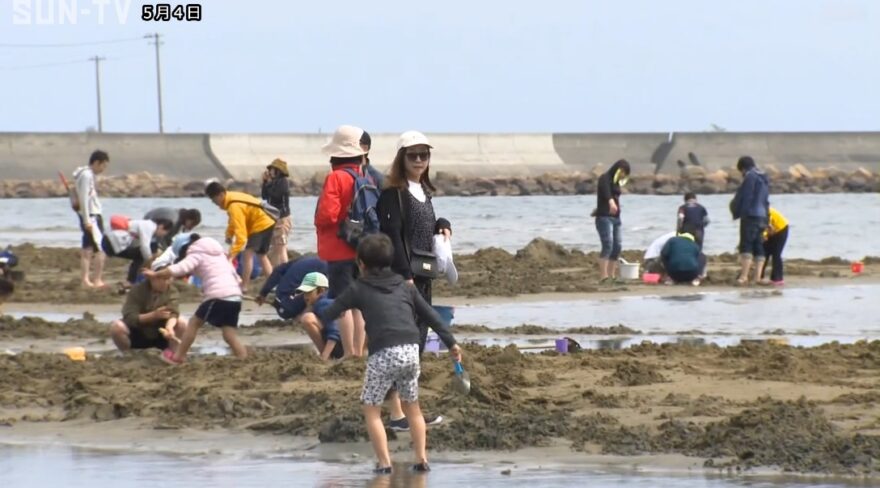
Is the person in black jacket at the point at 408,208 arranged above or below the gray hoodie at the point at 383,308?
above

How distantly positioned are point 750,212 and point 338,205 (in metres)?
10.4

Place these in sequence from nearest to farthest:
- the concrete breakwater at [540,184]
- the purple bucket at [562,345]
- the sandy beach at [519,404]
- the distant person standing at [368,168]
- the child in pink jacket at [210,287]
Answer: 1. the sandy beach at [519,404]
2. the distant person standing at [368,168]
3. the child in pink jacket at [210,287]
4. the purple bucket at [562,345]
5. the concrete breakwater at [540,184]

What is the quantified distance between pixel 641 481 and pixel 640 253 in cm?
2029

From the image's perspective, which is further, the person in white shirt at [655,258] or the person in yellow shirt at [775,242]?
the person in white shirt at [655,258]

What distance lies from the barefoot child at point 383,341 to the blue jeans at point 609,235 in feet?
41.1

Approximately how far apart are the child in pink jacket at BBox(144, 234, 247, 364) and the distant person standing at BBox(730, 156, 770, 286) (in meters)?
9.25

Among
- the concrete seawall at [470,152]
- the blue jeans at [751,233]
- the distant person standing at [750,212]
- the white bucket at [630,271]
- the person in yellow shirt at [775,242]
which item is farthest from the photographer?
the concrete seawall at [470,152]

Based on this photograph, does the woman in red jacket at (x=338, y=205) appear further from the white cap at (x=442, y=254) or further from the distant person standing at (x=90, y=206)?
the distant person standing at (x=90, y=206)

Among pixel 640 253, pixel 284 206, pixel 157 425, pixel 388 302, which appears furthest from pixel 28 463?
pixel 640 253

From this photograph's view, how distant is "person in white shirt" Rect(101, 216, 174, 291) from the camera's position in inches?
699

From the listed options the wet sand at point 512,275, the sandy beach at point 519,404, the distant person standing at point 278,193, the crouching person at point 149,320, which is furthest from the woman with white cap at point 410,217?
the distant person standing at point 278,193

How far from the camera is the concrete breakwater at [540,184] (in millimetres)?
85312

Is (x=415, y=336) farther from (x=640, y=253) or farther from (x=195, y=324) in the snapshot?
(x=640, y=253)

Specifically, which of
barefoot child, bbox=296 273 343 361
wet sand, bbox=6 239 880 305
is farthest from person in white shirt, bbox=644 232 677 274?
barefoot child, bbox=296 273 343 361
